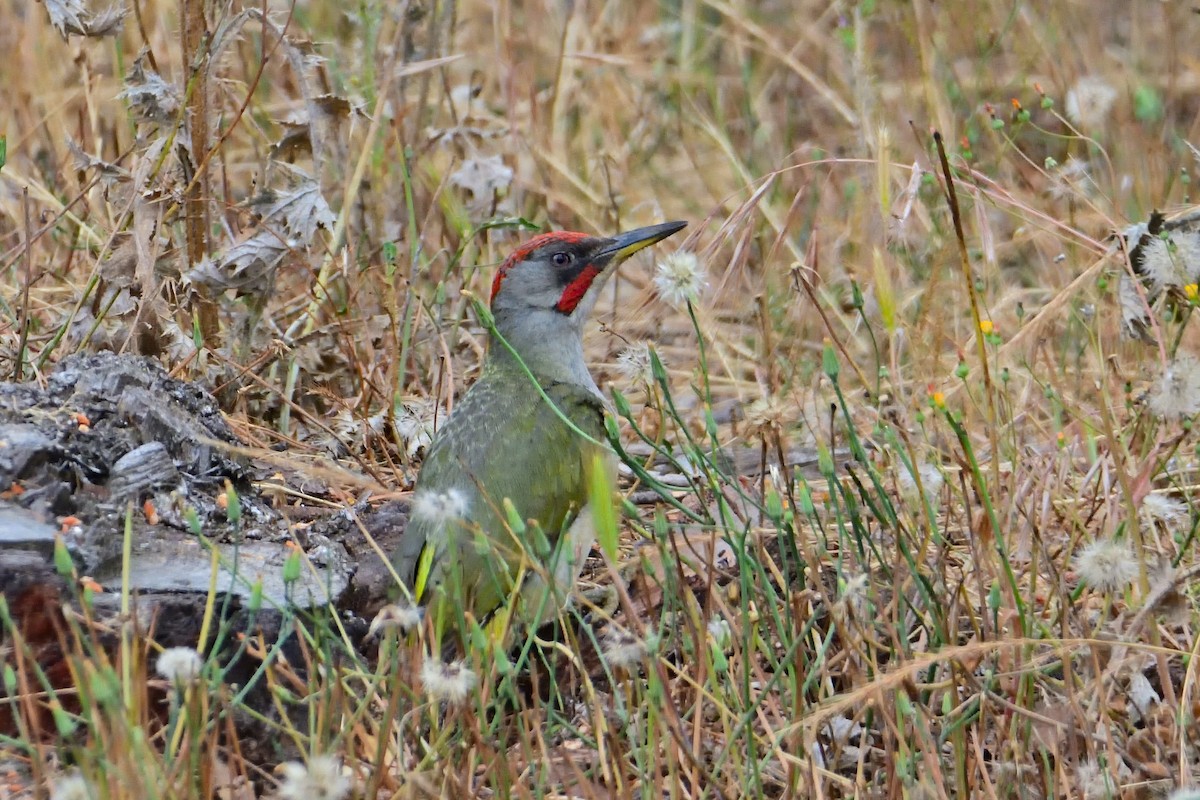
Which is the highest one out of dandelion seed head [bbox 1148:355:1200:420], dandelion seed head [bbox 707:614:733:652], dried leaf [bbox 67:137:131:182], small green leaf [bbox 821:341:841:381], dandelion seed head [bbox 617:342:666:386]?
dried leaf [bbox 67:137:131:182]

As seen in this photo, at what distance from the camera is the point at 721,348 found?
5.68 metres

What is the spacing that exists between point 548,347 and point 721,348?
1469 millimetres

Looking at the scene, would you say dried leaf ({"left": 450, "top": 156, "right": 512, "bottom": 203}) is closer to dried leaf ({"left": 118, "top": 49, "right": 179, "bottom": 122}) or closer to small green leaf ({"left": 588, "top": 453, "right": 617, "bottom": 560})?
dried leaf ({"left": 118, "top": 49, "right": 179, "bottom": 122})

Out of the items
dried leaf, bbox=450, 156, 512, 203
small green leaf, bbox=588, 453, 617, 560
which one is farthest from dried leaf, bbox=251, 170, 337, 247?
small green leaf, bbox=588, 453, 617, 560

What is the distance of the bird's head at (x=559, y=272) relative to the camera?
Answer: 14.1ft

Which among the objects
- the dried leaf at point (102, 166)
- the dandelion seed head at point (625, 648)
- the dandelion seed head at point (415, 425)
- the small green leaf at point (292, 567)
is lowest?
the dandelion seed head at point (415, 425)

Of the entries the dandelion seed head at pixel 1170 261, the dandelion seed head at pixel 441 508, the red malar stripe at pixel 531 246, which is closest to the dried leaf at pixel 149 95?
the red malar stripe at pixel 531 246

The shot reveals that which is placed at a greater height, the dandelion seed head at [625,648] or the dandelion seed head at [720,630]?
the dandelion seed head at [625,648]

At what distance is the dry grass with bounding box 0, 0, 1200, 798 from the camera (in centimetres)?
275

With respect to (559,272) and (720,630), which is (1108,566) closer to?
(720,630)

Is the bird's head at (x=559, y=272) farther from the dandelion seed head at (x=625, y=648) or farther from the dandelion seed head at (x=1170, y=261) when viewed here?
the dandelion seed head at (x=625, y=648)

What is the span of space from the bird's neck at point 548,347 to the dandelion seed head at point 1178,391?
1709mm

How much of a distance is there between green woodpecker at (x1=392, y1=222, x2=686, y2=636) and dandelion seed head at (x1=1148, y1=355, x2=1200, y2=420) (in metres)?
1.05

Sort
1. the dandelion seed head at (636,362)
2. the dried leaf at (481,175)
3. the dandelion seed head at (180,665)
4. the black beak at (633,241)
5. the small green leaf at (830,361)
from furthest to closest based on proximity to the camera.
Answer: the dried leaf at (481,175) → the black beak at (633,241) → the dandelion seed head at (636,362) → the small green leaf at (830,361) → the dandelion seed head at (180,665)
